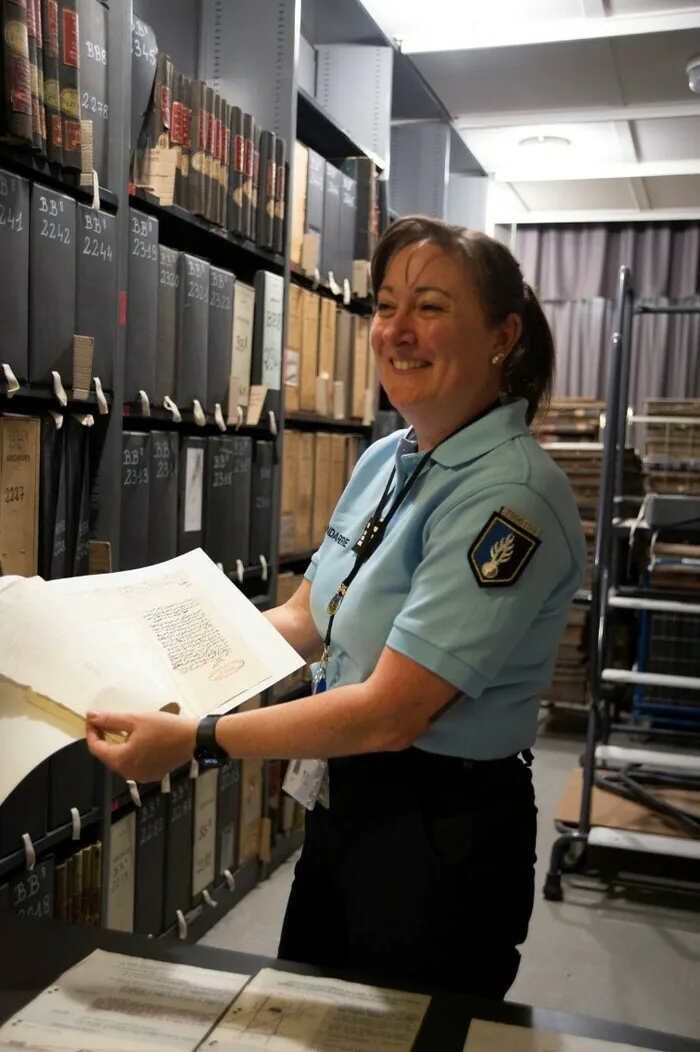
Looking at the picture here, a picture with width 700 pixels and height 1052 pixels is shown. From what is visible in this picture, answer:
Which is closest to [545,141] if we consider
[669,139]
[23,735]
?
[669,139]

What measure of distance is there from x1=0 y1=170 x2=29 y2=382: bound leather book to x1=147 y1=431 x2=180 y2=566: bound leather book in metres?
0.51

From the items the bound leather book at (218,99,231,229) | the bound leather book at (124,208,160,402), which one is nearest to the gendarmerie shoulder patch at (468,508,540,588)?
the bound leather book at (124,208,160,402)

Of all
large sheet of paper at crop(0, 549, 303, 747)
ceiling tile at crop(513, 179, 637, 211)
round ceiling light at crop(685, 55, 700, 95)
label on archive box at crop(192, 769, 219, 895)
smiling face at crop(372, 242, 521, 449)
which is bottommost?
label on archive box at crop(192, 769, 219, 895)

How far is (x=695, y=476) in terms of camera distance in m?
4.01

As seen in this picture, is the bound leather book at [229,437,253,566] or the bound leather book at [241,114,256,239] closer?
the bound leather book at [241,114,256,239]

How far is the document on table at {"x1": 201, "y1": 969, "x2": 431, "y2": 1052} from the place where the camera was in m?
0.82

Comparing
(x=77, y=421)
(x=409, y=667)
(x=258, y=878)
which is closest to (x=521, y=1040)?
(x=409, y=667)

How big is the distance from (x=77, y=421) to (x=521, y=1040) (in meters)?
1.38

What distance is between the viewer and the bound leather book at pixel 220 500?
2375mm

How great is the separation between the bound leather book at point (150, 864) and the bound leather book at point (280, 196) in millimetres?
1512

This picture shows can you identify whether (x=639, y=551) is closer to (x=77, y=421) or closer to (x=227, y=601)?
(x=77, y=421)

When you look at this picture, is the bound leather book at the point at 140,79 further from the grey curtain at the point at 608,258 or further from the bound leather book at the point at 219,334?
the grey curtain at the point at 608,258

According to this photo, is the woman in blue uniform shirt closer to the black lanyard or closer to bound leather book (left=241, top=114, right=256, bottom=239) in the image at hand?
the black lanyard

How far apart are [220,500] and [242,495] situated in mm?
123
